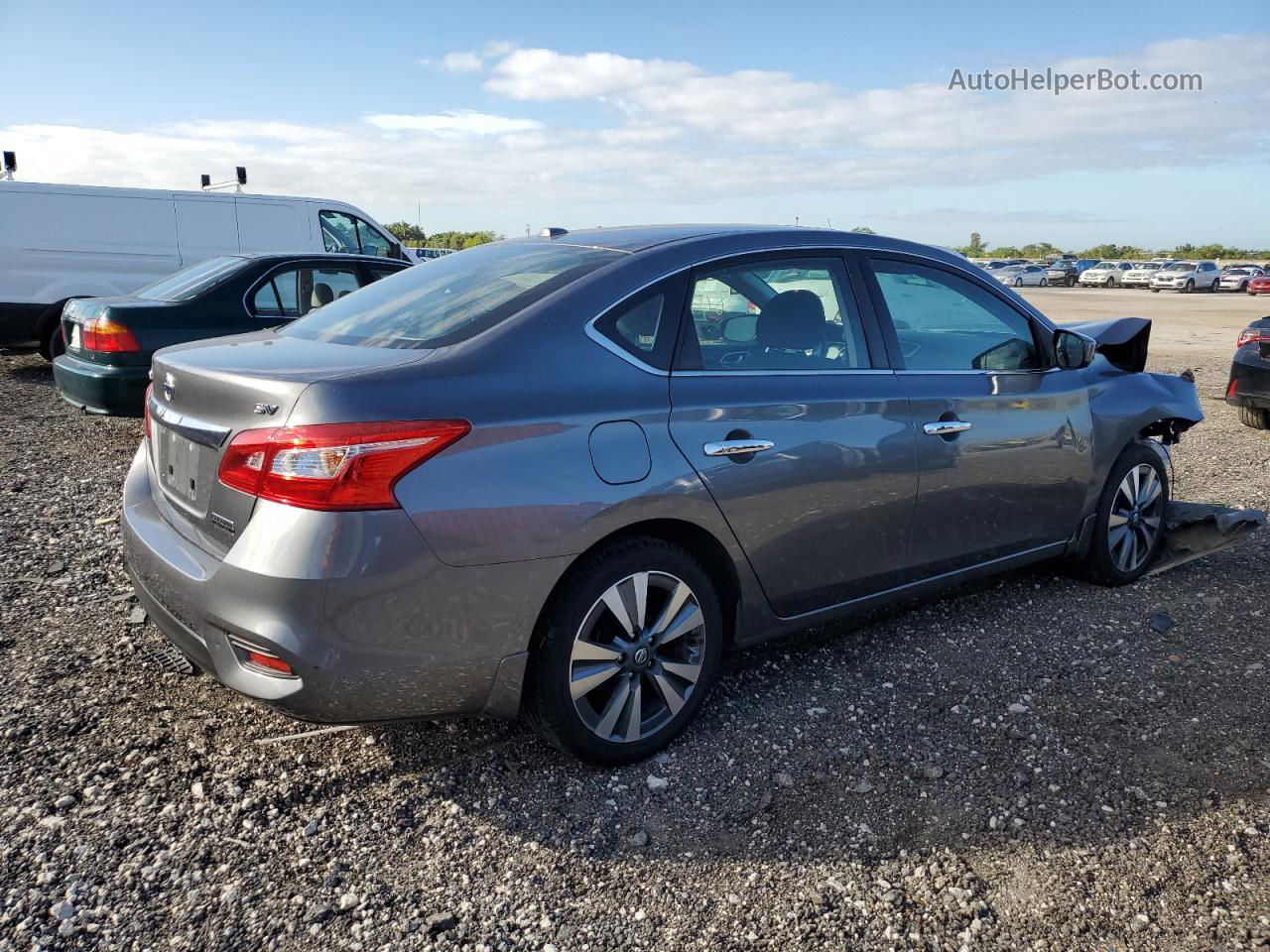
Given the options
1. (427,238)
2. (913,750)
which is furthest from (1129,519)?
(427,238)

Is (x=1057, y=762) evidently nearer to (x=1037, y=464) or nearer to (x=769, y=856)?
(x=769, y=856)

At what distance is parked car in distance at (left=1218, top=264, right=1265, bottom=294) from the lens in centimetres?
4784

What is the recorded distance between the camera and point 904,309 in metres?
3.85

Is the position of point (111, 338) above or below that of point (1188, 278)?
below

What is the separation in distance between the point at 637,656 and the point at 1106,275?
57.3 metres

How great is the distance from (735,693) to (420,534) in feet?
5.13

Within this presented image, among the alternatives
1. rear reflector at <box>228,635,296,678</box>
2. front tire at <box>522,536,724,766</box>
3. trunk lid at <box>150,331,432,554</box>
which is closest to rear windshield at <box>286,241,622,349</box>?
trunk lid at <box>150,331,432,554</box>

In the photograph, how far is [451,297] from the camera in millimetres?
3303

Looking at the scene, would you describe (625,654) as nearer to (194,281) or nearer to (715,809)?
(715,809)

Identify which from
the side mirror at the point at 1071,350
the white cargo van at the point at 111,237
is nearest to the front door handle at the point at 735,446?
the side mirror at the point at 1071,350

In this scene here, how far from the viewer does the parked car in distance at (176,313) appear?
7.06 m

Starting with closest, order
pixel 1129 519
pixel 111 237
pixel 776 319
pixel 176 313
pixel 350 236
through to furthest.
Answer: pixel 776 319, pixel 1129 519, pixel 176 313, pixel 111 237, pixel 350 236

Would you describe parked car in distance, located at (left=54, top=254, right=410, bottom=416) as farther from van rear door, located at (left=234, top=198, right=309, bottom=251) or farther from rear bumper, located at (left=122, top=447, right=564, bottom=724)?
rear bumper, located at (left=122, top=447, right=564, bottom=724)

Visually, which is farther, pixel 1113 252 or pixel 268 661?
pixel 1113 252
